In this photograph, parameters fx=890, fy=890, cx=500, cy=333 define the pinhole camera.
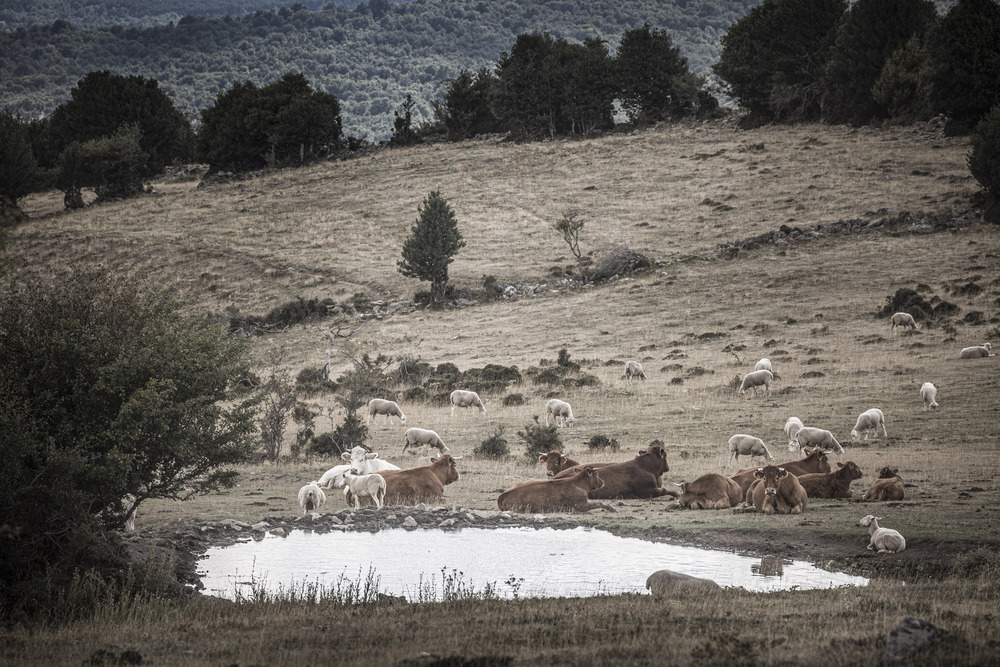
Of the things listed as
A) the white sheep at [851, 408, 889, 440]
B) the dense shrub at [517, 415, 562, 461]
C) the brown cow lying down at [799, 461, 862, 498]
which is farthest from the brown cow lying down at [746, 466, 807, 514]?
the dense shrub at [517, 415, 562, 461]

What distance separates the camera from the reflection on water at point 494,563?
38.8 feet

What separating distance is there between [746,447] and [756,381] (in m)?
9.44

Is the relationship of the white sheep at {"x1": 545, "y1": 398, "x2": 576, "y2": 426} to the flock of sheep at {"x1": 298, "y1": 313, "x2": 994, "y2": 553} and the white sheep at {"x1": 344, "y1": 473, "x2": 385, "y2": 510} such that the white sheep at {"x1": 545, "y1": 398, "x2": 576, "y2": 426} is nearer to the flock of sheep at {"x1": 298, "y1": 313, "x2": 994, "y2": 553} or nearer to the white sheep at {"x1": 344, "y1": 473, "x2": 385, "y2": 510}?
the flock of sheep at {"x1": 298, "y1": 313, "x2": 994, "y2": 553}

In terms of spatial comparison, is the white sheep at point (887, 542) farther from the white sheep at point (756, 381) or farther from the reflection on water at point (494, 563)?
the white sheep at point (756, 381)

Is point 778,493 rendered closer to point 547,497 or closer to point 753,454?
point 547,497

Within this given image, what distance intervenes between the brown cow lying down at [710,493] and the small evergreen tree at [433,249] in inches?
1499

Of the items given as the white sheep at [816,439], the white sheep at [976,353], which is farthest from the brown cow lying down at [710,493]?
the white sheep at [976,353]

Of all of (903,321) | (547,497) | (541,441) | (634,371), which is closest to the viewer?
(547,497)

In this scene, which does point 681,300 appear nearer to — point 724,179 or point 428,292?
point 428,292

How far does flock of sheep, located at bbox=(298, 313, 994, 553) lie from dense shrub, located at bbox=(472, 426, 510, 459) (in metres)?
1.04

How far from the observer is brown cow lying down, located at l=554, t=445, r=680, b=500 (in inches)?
696

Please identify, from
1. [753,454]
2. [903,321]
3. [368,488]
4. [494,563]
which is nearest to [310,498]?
[368,488]

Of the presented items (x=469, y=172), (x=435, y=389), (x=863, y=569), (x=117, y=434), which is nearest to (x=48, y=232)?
(x=469, y=172)

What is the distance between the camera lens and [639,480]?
17.7 m
